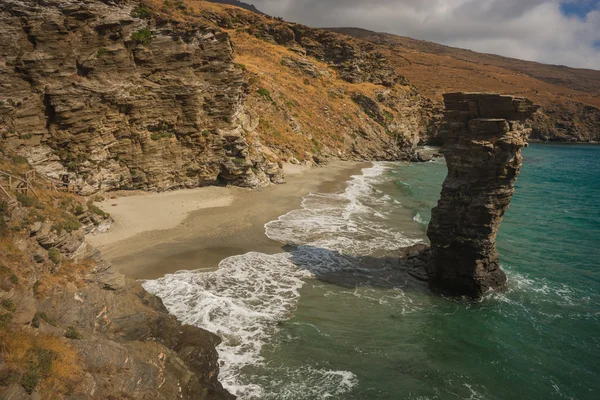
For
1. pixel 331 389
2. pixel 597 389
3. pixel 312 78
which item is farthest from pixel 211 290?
pixel 312 78

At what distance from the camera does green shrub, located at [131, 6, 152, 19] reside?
24.0 metres

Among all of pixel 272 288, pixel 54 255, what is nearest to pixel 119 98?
pixel 54 255

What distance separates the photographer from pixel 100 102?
22.3 m

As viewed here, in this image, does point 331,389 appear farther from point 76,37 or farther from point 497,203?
point 76,37

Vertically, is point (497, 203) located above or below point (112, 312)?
above

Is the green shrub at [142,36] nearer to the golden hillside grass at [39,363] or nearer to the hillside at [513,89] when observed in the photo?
the golden hillside grass at [39,363]

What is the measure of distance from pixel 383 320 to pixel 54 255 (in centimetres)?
1135

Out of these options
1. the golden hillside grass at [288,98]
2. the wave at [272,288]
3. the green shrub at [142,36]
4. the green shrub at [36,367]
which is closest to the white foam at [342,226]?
the wave at [272,288]

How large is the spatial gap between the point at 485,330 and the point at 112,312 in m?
13.2

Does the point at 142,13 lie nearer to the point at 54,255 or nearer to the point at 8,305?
the point at 54,255

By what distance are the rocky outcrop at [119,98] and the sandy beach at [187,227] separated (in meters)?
1.94

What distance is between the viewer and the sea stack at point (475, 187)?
1454cm

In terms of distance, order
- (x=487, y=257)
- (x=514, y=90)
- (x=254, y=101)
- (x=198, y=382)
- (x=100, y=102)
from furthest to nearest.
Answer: (x=514, y=90), (x=254, y=101), (x=100, y=102), (x=487, y=257), (x=198, y=382)

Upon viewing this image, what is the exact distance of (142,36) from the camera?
2408 cm
